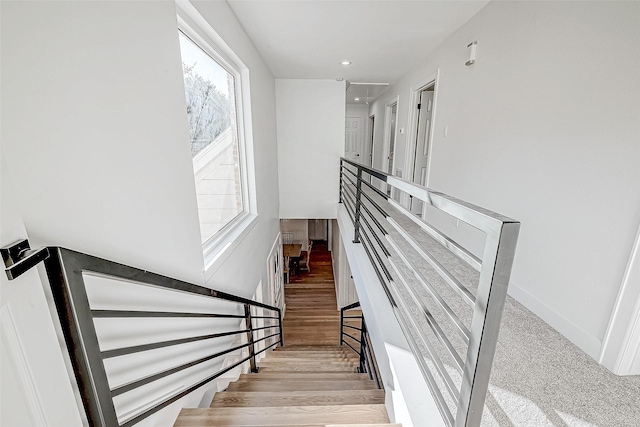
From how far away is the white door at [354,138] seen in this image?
777cm

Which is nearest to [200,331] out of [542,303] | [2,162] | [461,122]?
[2,162]

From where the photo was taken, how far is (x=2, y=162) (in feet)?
1.68

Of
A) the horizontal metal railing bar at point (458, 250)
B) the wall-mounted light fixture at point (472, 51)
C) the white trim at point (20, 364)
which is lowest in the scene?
the white trim at point (20, 364)

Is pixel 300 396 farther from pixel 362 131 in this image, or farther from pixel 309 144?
pixel 362 131

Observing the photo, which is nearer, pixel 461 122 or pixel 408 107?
pixel 461 122

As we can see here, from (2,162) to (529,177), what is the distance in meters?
2.37

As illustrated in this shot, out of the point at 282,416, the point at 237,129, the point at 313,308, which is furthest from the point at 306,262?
the point at 282,416

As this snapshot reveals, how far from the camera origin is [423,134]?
A: 3.97 m

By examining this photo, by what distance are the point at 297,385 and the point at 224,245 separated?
1301 mm

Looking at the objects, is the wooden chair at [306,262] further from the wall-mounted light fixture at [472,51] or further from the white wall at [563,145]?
the wall-mounted light fixture at [472,51]

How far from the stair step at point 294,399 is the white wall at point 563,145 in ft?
4.32

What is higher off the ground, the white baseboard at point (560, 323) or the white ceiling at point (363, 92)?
the white ceiling at point (363, 92)

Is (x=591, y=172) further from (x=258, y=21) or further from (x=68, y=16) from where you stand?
(x=258, y=21)

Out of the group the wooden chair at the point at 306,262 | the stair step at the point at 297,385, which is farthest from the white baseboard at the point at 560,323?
the wooden chair at the point at 306,262
